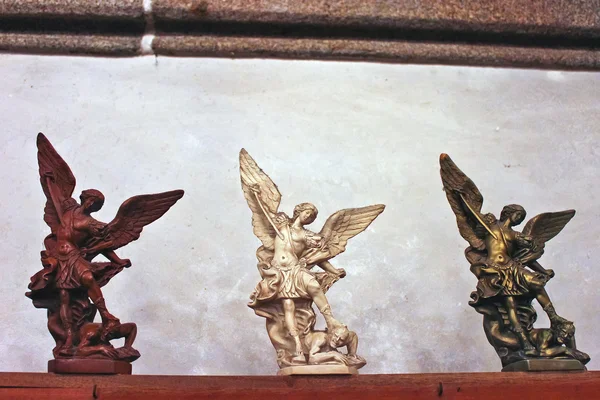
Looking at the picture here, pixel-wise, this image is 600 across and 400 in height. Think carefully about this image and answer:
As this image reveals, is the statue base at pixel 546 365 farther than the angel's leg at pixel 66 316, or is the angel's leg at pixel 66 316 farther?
the statue base at pixel 546 365

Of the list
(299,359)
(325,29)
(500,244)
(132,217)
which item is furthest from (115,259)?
(325,29)

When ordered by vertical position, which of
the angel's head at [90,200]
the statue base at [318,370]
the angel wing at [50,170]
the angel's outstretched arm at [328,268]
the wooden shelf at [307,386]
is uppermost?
the angel wing at [50,170]

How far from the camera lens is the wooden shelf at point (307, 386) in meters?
3.70

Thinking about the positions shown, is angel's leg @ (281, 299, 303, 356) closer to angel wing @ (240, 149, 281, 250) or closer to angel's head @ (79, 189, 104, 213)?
angel wing @ (240, 149, 281, 250)

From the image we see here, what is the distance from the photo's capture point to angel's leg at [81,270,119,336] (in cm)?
393

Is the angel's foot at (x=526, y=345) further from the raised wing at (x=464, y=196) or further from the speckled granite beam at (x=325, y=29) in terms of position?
the speckled granite beam at (x=325, y=29)

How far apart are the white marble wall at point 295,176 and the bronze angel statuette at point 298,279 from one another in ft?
2.88

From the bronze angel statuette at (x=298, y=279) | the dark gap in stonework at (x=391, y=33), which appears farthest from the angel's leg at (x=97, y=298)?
the dark gap in stonework at (x=391, y=33)

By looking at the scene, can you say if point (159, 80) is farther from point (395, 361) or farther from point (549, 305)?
point (549, 305)

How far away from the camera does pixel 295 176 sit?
529cm

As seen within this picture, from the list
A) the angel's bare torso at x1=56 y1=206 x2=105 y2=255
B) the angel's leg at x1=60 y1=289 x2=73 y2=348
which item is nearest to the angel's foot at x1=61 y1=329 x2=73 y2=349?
the angel's leg at x1=60 y1=289 x2=73 y2=348

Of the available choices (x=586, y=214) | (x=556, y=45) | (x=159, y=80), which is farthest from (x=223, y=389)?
(x=556, y=45)

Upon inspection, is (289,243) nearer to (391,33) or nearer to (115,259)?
(115,259)

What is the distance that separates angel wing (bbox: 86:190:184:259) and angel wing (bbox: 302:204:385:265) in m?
0.65
